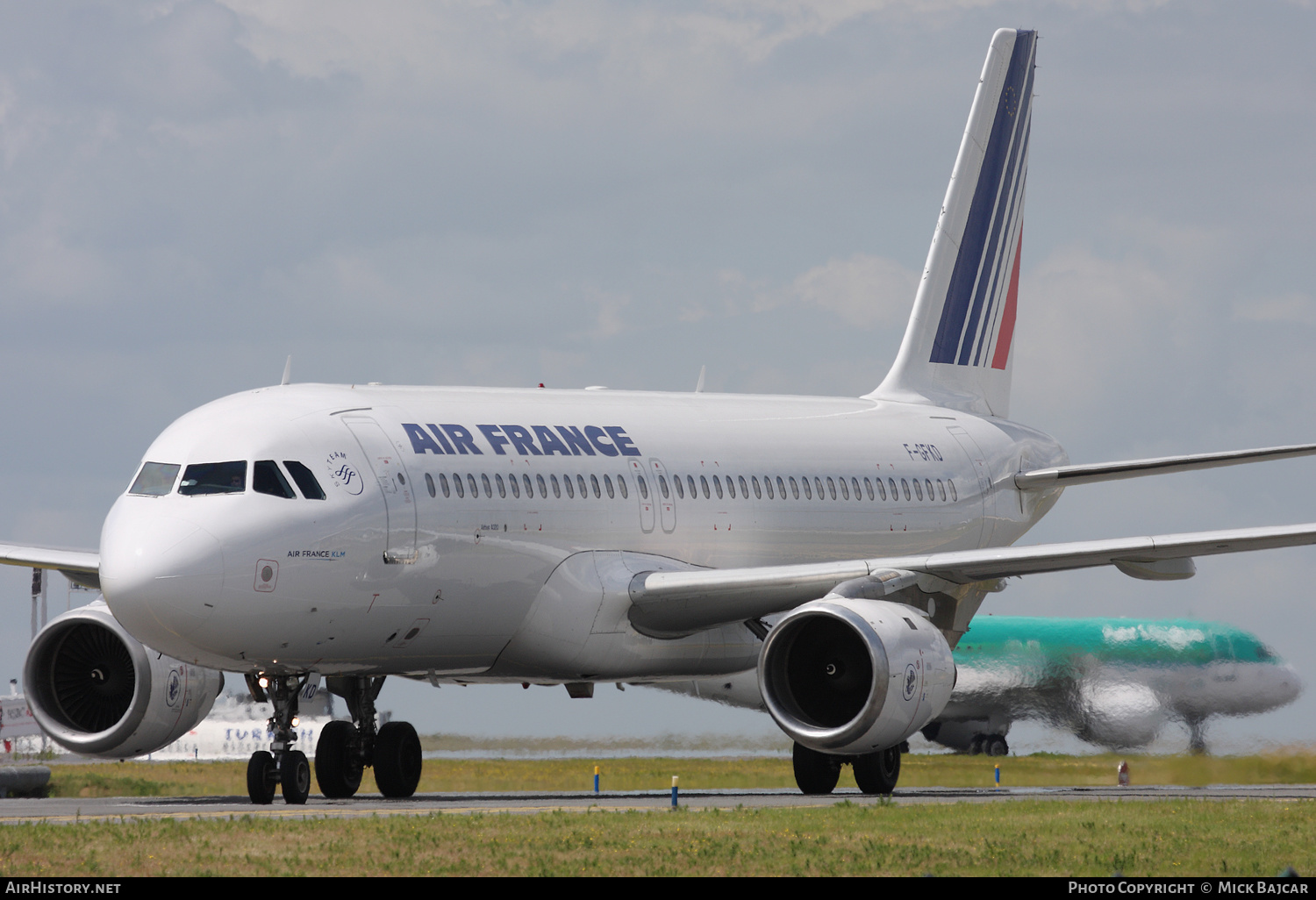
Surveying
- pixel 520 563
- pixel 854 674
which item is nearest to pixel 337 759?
pixel 520 563

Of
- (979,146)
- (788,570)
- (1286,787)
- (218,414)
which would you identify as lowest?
(1286,787)

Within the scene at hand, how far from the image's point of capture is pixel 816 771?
971 inches

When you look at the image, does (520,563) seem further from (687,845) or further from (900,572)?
(687,845)

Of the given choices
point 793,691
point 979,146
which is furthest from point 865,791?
point 979,146

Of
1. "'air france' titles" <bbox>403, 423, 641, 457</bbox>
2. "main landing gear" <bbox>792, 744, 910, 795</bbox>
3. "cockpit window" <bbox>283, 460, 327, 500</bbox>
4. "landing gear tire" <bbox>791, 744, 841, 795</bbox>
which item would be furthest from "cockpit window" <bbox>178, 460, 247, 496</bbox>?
"landing gear tire" <bbox>791, 744, 841, 795</bbox>

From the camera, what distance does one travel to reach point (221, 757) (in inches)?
1977

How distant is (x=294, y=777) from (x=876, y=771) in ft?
22.7

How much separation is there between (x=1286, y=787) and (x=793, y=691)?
9.75 m

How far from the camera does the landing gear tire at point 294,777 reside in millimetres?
21281

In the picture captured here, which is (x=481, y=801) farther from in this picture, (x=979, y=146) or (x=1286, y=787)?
(x=979, y=146)

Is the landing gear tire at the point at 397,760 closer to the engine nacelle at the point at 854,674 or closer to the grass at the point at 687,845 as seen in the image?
the engine nacelle at the point at 854,674

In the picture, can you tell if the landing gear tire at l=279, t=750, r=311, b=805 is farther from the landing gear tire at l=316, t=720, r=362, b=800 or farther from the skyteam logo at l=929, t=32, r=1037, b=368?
the skyteam logo at l=929, t=32, r=1037, b=368

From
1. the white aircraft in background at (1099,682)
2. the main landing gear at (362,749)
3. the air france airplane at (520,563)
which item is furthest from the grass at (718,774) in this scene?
the main landing gear at (362,749)

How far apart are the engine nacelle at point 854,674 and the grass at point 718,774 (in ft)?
24.2
